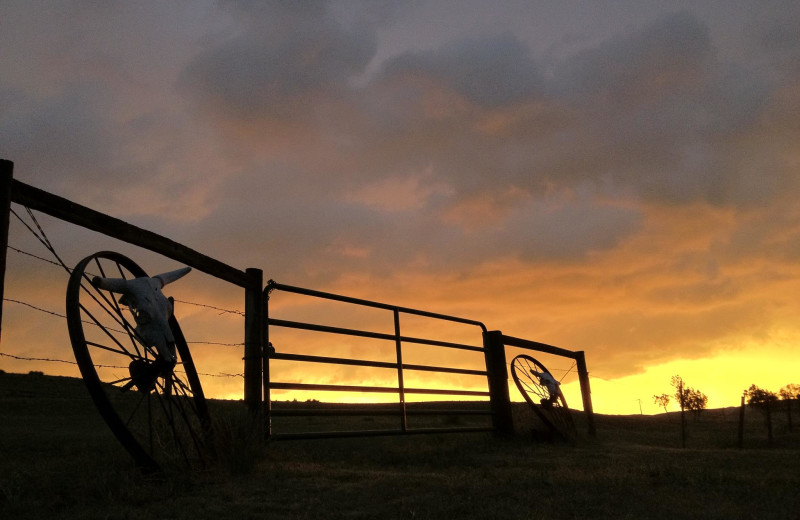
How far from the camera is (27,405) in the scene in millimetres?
20297

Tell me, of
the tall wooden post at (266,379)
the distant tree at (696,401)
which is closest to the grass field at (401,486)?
the tall wooden post at (266,379)

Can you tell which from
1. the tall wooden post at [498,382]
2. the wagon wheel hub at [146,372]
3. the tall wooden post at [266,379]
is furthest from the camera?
the tall wooden post at [498,382]

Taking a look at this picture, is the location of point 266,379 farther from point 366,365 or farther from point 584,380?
point 584,380

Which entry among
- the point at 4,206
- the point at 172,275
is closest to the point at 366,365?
the point at 172,275

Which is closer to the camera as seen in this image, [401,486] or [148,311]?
[401,486]

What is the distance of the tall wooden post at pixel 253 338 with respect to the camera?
7.33 meters

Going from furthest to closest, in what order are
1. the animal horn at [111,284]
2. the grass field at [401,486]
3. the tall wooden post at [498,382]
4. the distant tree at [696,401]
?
the distant tree at [696,401], the tall wooden post at [498,382], the animal horn at [111,284], the grass field at [401,486]

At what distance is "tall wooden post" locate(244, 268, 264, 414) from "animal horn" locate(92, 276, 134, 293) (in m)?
2.36

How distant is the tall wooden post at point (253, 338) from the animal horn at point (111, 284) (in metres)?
2.36

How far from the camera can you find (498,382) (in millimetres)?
11344

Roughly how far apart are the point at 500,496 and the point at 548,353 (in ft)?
29.5

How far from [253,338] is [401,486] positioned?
3.24 meters

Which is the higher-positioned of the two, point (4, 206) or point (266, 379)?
point (4, 206)

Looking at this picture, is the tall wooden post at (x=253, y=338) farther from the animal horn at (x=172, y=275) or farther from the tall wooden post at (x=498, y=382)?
the tall wooden post at (x=498, y=382)
